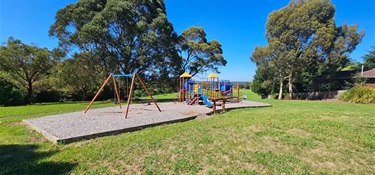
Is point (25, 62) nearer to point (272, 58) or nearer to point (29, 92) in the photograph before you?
point (29, 92)

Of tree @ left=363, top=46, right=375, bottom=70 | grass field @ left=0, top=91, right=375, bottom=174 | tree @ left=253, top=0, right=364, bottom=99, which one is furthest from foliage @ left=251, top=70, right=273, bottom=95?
grass field @ left=0, top=91, right=375, bottom=174

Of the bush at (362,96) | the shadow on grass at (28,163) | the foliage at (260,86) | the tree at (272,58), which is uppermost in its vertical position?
the tree at (272,58)

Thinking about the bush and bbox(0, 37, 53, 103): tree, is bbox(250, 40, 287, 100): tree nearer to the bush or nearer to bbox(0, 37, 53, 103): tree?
the bush

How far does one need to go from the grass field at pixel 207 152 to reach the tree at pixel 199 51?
1618 cm

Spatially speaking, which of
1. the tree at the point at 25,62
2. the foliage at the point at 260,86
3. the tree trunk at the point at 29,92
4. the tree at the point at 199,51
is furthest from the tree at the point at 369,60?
the tree trunk at the point at 29,92

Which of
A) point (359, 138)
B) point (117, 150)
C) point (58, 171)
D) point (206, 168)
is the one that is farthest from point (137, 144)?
point (359, 138)

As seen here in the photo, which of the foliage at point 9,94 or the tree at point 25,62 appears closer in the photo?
the foliage at point 9,94

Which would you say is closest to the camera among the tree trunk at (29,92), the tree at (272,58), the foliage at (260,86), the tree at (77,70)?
the tree at (77,70)

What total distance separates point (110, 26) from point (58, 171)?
14147 millimetres

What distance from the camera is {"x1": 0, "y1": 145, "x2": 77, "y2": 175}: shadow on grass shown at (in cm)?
303

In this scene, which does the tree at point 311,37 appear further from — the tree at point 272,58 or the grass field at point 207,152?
the grass field at point 207,152

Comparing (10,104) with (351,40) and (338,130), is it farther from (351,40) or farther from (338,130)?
(351,40)

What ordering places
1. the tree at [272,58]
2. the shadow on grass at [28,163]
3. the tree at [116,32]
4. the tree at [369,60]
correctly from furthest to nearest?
the tree at [369,60] < the tree at [272,58] < the tree at [116,32] < the shadow on grass at [28,163]

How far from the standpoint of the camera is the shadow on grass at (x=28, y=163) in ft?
9.94
